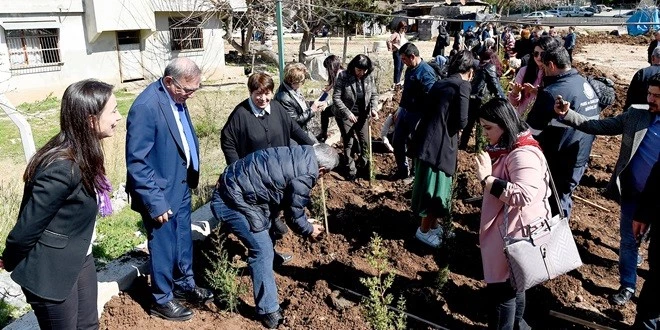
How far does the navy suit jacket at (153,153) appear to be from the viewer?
289cm

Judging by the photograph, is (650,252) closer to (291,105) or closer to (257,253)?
(257,253)

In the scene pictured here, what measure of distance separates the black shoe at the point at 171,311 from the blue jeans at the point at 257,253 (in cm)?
46

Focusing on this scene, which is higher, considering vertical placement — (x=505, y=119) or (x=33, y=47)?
(x=505, y=119)

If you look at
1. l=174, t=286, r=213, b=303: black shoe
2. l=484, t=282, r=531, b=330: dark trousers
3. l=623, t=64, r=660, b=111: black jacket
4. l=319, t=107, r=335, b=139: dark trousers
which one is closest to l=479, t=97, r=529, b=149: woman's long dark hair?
l=484, t=282, r=531, b=330: dark trousers

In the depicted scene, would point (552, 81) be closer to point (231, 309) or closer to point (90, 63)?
point (231, 309)

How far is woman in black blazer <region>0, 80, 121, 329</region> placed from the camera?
2.12 m

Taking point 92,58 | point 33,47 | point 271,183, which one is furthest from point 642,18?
point 271,183

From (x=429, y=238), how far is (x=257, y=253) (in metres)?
1.73

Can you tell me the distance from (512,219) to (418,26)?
40.0 m

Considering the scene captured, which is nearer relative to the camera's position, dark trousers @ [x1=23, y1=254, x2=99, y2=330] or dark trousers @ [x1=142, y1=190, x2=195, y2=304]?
dark trousers @ [x1=23, y1=254, x2=99, y2=330]

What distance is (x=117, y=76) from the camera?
59.7 feet

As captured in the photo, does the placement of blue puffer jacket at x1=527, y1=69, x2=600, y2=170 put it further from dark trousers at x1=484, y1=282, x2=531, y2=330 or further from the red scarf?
dark trousers at x1=484, y1=282, x2=531, y2=330

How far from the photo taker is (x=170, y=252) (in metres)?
3.19

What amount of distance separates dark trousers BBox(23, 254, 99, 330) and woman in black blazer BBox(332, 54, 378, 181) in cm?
360
